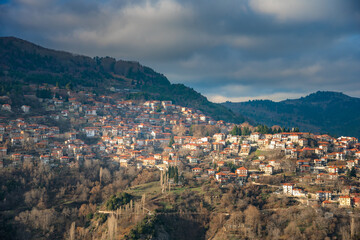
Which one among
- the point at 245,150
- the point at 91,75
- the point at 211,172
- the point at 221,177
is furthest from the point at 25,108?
the point at 91,75

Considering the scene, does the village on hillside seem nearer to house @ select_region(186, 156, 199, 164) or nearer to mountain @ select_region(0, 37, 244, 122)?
house @ select_region(186, 156, 199, 164)

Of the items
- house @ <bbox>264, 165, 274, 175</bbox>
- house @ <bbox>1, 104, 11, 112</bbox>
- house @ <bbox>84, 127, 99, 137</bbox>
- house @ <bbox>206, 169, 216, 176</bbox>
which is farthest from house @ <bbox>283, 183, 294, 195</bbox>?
house @ <bbox>1, 104, 11, 112</bbox>

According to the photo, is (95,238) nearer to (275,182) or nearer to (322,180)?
(275,182)

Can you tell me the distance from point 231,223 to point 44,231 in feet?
83.1

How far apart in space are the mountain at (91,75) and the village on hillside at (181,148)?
15.1 meters

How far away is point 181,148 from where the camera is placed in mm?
79312

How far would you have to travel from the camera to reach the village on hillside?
2151 inches

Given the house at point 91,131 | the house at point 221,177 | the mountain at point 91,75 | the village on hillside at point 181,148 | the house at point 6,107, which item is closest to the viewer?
the village on hillside at point 181,148

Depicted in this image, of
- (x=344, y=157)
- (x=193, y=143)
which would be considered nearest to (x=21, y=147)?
(x=193, y=143)

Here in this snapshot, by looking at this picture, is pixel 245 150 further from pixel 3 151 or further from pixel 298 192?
pixel 3 151

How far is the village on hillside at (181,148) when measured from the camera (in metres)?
54.6

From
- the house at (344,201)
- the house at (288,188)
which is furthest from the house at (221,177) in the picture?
the house at (344,201)

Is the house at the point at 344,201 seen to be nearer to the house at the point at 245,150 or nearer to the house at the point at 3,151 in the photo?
the house at the point at 245,150

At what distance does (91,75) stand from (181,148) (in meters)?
75.1
